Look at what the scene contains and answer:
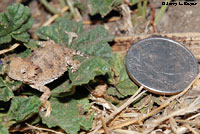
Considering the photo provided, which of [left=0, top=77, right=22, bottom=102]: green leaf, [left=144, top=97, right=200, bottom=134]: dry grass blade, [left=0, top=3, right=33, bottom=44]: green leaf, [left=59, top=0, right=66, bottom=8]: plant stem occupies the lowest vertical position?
[left=144, top=97, right=200, bottom=134]: dry grass blade

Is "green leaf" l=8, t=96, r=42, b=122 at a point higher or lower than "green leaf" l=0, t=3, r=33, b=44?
lower

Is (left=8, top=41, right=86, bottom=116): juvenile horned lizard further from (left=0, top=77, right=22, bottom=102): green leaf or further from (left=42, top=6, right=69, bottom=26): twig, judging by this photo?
(left=42, top=6, right=69, bottom=26): twig

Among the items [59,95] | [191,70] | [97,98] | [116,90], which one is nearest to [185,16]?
[191,70]

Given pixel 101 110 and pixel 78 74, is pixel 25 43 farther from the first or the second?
pixel 101 110

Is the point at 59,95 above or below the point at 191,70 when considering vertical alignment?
above

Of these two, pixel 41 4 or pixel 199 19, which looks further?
pixel 41 4

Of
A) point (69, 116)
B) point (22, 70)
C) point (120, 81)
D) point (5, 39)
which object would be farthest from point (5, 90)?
point (120, 81)

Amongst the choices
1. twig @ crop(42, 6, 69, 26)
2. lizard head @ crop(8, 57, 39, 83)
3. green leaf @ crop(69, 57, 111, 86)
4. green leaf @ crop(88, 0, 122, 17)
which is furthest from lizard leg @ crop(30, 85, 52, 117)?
twig @ crop(42, 6, 69, 26)
